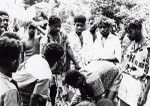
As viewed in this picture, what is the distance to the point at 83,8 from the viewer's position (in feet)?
46.0

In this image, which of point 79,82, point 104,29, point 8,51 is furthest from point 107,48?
point 8,51

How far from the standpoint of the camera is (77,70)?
5242 millimetres

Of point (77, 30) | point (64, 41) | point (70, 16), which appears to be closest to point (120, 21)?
point (70, 16)

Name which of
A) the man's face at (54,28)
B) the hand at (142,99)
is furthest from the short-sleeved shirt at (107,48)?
the hand at (142,99)

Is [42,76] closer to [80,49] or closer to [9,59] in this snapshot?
[9,59]

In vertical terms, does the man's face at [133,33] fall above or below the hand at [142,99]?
above

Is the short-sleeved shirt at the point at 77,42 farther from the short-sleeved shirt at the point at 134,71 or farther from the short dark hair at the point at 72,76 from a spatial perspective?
the short dark hair at the point at 72,76

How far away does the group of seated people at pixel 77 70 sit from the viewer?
344cm

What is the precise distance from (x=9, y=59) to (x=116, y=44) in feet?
12.0

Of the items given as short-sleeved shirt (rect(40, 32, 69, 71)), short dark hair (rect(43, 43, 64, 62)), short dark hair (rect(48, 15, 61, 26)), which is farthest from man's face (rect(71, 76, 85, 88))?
short dark hair (rect(48, 15, 61, 26))

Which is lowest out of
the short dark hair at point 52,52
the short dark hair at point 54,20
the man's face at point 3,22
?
the short dark hair at point 52,52

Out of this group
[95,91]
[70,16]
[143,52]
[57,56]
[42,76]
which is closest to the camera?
[42,76]

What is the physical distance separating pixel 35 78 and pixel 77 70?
797 millimetres

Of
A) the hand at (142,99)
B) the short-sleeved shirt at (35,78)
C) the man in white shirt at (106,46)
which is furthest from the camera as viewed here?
the man in white shirt at (106,46)
